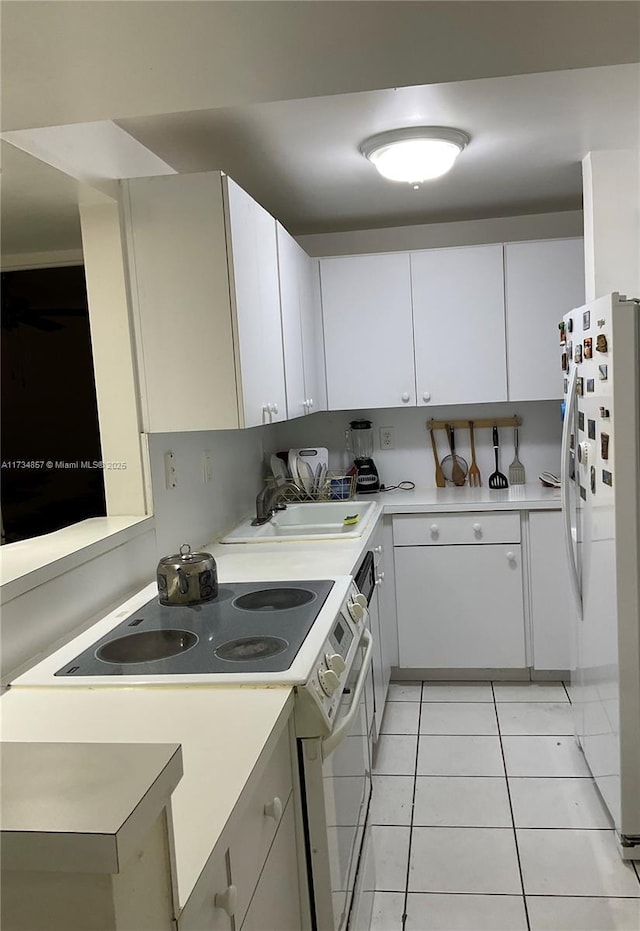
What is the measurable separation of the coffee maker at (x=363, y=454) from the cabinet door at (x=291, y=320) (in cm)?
78

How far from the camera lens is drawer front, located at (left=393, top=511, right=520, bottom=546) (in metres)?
3.52

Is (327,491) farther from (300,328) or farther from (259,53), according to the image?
(259,53)

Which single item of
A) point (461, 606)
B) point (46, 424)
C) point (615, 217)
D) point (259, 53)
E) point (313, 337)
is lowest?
point (461, 606)

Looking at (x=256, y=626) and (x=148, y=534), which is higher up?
(x=148, y=534)

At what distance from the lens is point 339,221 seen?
3.86 metres

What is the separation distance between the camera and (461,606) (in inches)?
A: 141

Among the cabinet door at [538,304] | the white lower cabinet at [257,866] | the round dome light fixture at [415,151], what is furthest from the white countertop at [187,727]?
the cabinet door at [538,304]

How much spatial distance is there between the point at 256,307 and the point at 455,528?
5.19 feet

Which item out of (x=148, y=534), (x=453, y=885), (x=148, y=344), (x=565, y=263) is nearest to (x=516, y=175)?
(x=565, y=263)

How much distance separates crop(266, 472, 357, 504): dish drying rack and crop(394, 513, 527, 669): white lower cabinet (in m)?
0.34

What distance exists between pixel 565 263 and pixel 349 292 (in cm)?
107

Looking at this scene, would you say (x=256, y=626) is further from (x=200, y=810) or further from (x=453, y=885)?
(x=453, y=885)

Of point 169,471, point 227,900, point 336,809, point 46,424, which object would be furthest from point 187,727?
point 46,424

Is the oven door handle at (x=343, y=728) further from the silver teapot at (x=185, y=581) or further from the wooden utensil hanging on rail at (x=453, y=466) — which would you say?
the wooden utensil hanging on rail at (x=453, y=466)
